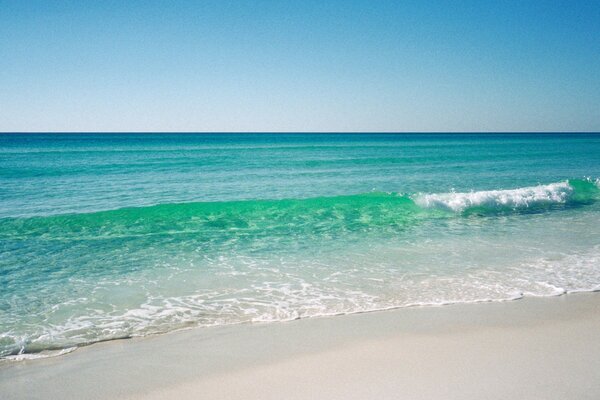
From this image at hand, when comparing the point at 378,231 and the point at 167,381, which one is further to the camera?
the point at 378,231

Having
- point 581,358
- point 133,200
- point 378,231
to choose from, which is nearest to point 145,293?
point 581,358

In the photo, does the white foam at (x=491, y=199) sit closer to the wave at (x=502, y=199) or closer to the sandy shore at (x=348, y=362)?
the wave at (x=502, y=199)

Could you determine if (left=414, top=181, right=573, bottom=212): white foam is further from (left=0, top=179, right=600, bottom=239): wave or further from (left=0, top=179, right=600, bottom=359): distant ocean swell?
(left=0, top=179, right=600, bottom=359): distant ocean swell

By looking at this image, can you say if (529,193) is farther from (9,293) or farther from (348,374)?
(9,293)

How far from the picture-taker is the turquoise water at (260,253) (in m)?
5.58

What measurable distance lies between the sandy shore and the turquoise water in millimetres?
456

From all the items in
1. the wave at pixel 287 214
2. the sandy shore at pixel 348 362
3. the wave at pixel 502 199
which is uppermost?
the wave at pixel 502 199

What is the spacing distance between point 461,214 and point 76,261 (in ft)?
37.0

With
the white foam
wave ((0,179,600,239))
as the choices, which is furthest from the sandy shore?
the white foam

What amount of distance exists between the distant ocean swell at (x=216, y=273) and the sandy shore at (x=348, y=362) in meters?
0.46

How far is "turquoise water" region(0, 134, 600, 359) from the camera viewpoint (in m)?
5.58

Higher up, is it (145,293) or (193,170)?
(193,170)

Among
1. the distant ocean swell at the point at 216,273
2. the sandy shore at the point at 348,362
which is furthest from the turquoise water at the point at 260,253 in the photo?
the sandy shore at the point at 348,362

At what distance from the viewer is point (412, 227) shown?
11180 mm
